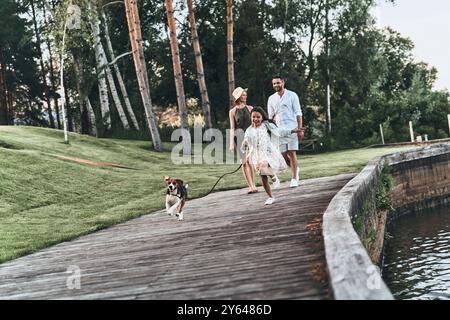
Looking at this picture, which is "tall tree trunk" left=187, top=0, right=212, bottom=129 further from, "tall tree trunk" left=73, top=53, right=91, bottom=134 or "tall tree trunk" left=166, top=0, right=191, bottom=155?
"tall tree trunk" left=73, top=53, right=91, bottom=134

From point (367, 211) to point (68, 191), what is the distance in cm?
887

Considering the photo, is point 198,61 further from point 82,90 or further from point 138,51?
point 82,90

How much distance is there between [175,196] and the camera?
9.23m

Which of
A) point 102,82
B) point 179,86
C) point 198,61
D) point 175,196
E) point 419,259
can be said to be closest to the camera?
point 175,196

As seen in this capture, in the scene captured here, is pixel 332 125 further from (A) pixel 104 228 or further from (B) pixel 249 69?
(A) pixel 104 228

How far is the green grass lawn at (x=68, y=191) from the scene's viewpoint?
10.2m

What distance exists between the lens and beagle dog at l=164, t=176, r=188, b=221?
914 centimetres

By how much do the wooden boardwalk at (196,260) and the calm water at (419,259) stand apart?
2.28 meters

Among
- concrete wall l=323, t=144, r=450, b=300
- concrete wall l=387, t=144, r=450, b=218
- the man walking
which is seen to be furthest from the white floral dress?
concrete wall l=387, t=144, r=450, b=218

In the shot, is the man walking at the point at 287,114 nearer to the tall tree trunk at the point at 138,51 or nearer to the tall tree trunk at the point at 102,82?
the tall tree trunk at the point at 138,51

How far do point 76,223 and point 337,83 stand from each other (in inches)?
1327

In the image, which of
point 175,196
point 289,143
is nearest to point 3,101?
point 289,143

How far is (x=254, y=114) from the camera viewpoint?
975 centimetres
